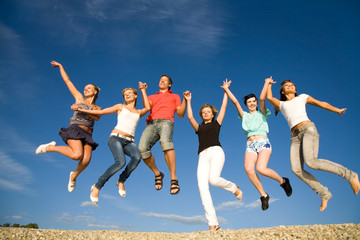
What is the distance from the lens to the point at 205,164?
28.2 feet

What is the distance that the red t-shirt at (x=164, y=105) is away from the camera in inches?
383

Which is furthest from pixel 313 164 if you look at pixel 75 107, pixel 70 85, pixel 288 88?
pixel 70 85

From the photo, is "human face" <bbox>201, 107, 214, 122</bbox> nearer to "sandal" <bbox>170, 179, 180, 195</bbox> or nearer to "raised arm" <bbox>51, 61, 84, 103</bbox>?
"sandal" <bbox>170, 179, 180, 195</bbox>

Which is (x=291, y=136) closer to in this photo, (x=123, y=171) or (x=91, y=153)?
(x=123, y=171)

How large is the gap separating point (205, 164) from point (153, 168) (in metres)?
2.07

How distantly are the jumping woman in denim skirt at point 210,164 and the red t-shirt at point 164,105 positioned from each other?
39.7 inches

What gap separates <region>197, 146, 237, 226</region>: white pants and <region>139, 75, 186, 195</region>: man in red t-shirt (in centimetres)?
111

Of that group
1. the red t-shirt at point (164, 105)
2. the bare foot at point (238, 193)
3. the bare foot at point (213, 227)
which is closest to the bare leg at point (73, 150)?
the red t-shirt at point (164, 105)

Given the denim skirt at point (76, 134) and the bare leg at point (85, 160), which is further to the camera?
the bare leg at point (85, 160)

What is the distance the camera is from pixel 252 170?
28.7 feet

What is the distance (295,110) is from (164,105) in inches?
159

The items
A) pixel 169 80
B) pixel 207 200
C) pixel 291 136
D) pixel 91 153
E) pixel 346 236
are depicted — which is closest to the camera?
pixel 346 236

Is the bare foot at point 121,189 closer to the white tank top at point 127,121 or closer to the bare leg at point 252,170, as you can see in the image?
the white tank top at point 127,121

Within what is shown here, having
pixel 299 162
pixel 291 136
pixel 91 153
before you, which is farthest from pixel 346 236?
pixel 91 153
